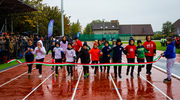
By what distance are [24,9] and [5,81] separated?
742 inches

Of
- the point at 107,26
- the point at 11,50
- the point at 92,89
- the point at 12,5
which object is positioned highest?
the point at 107,26

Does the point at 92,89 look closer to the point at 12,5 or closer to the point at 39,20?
the point at 12,5

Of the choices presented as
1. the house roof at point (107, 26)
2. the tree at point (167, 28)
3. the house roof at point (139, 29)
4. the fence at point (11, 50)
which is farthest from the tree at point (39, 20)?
the tree at point (167, 28)

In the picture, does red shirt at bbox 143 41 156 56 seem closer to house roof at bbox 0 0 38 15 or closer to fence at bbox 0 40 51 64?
fence at bbox 0 40 51 64

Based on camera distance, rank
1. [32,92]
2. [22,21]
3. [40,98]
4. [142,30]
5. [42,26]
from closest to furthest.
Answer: [40,98] → [32,92] → [22,21] → [42,26] → [142,30]

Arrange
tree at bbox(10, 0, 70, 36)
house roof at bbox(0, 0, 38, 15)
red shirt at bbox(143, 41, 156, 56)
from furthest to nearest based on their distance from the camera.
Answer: tree at bbox(10, 0, 70, 36)
house roof at bbox(0, 0, 38, 15)
red shirt at bbox(143, 41, 156, 56)

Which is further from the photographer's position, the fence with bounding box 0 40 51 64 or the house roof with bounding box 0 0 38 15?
the house roof with bounding box 0 0 38 15

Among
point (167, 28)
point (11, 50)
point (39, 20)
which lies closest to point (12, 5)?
point (11, 50)

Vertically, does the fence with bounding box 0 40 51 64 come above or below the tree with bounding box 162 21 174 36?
below

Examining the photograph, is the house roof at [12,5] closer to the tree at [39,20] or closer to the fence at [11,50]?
the tree at [39,20]

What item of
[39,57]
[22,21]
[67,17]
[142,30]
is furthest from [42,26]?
[142,30]

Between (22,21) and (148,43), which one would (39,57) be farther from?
(22,21)

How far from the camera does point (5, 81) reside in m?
8.70

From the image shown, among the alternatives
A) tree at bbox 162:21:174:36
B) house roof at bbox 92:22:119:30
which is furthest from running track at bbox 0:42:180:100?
tree at bbox 162:21:174:36
